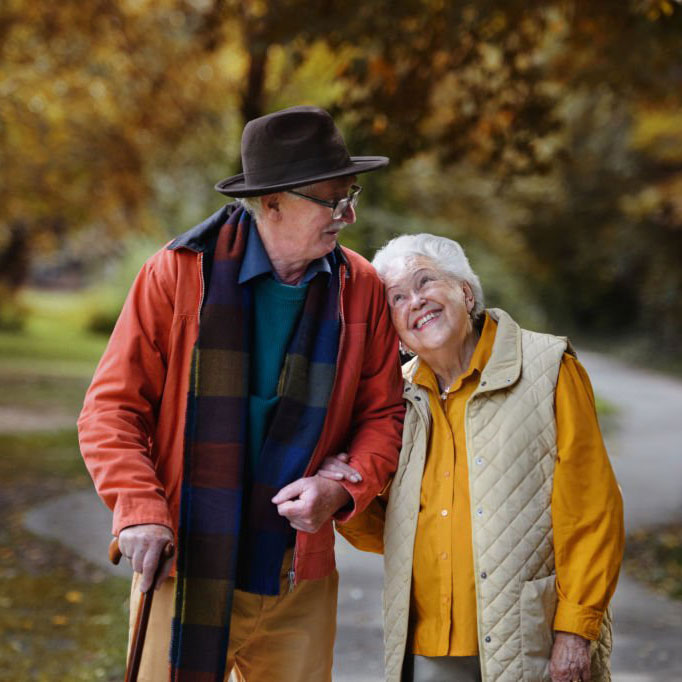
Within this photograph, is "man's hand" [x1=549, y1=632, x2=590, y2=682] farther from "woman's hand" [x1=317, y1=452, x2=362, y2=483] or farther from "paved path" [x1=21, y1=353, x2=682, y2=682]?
"paved path" [x1=21, y1=353, x2=682, y2=682]

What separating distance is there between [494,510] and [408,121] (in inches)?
182

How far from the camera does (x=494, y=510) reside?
2.68 meters

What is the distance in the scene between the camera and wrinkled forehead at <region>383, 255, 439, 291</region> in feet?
9.52

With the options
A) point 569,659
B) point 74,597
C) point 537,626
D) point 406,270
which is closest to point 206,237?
point 406,270

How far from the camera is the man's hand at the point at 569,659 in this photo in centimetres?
268

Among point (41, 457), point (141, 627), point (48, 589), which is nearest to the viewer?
point (141, 627)

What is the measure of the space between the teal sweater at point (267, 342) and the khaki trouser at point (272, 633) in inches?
16.0

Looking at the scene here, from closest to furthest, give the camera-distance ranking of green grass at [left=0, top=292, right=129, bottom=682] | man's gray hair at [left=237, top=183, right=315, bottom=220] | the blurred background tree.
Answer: man's gray hair at [left=237, top=183, right=315, bottom=220] → green grass at [left=0, top=292, right=129, bottom=682] → the blurred background tree

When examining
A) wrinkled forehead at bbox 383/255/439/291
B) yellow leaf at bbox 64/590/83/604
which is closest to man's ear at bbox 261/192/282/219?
wrinkled forehead at bbox 383/255/439/291

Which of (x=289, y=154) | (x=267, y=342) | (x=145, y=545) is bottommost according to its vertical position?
(x=145, y=545)

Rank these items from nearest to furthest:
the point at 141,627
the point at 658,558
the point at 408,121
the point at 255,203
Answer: the point at 141,627 → the point at 255,203 → the point at 408,121 → the point at 658,558

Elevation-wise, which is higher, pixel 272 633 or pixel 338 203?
pixel 338 203

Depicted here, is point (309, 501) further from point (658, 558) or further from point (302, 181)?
point (658, 558)

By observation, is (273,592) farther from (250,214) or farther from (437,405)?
(250,214)
